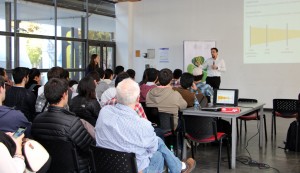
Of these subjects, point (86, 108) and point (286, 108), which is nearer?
point (86, 108)

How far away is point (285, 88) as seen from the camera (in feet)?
30.5

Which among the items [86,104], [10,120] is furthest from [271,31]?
[10,120]

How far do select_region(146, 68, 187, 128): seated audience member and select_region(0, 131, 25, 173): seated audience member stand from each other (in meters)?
2.78

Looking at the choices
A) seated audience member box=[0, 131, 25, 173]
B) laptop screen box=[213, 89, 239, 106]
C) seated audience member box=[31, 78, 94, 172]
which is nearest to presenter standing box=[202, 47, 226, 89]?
laptop screen box=[213, 89, 239, 106]

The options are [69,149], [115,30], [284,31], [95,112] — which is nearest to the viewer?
[69,149]

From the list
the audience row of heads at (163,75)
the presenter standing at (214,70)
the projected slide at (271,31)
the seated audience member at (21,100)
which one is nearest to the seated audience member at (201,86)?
the audience row of heads at (163,75)

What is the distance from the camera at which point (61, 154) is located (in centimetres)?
269

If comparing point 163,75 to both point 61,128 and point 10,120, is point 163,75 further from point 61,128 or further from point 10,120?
point 10,120

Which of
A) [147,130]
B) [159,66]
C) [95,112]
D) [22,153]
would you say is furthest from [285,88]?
[22,153]

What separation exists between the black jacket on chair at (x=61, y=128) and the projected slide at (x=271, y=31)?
7.66 m

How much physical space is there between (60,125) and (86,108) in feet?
3.06

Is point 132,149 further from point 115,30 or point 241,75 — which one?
point 115,30

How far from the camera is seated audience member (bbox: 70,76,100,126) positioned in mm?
3660

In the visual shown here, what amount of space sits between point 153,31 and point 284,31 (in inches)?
162
